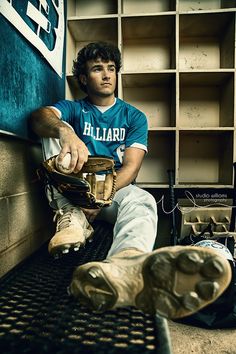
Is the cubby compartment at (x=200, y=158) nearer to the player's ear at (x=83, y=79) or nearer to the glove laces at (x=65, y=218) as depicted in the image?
the player's ear at (x=83, y=79)

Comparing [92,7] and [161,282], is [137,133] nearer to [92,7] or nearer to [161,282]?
[161,282]

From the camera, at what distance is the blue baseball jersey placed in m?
1.64

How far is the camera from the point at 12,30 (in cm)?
122

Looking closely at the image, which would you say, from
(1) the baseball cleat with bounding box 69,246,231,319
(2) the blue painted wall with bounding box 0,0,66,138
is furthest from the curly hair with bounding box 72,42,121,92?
(1) the baseball cleat with bounding box 69,246,231,319

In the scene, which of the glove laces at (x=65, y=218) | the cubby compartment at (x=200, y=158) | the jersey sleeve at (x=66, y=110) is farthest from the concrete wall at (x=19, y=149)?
the cubby compartment at (x=200, y=158)

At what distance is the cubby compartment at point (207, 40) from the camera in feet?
7.16

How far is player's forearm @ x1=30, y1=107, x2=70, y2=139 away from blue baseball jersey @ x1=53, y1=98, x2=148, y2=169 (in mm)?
217

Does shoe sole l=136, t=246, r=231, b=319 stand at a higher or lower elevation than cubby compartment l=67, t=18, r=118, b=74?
lower

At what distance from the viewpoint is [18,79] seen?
1.30 m

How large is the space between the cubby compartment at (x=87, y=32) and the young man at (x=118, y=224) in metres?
0.59

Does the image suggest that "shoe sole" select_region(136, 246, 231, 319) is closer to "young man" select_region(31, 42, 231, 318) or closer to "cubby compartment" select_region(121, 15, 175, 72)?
"young man" select_region(31, 42, 231, 318)

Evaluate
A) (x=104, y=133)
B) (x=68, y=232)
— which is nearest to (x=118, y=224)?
(x=68, y=232)

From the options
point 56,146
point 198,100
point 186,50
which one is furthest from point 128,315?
point 186,50

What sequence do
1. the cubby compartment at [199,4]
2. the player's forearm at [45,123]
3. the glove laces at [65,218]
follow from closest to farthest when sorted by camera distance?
the glove laces at [65,218] < the player's forearm at [45,123] < the cubby compartment at [199,4]
